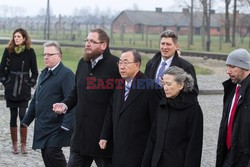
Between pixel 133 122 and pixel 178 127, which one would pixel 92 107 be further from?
pixel 178 127

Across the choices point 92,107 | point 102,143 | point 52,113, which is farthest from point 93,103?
point 52,113

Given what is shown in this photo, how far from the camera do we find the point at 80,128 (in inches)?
266

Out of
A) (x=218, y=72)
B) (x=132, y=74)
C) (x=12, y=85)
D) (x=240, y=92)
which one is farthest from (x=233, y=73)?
(x=218, y=72)

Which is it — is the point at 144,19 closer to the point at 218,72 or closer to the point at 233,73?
the point at 218,72

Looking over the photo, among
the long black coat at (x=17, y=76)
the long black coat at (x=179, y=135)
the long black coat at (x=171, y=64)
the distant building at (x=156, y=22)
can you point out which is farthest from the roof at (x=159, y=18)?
the long black coat at (x=179, y=135)

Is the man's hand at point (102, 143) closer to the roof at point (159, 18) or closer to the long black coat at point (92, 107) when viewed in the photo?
the long black coat at point (92, 107)

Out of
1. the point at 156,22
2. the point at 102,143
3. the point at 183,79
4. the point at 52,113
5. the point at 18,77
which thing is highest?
the point at 156,22

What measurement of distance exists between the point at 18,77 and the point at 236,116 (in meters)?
5.24

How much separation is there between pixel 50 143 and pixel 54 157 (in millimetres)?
182

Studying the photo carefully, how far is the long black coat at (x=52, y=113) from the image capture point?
7352mm

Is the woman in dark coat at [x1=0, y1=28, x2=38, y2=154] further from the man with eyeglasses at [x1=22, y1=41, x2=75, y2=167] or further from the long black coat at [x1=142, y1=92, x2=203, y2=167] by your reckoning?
the long black coat at [x1=142, y1=92, x2=203, y2=167]

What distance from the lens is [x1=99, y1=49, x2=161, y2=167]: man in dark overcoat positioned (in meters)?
6.23

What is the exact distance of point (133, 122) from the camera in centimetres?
624

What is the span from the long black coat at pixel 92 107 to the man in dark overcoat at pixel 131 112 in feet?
0.90
